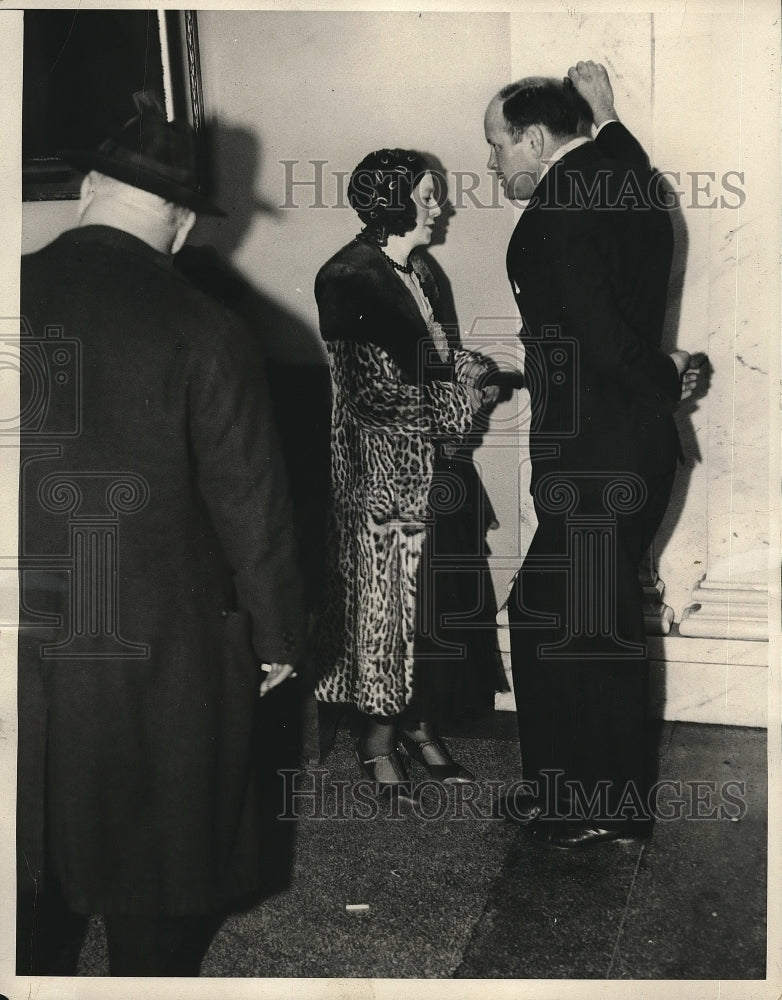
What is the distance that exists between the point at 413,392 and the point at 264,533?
469mm

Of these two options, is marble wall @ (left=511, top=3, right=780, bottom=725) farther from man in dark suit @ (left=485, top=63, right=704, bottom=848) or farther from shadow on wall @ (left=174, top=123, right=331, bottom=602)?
shadow on wall @ (left=174, top=123, right=331, bottom=602)

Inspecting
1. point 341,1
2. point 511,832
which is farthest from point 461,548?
point 341,1

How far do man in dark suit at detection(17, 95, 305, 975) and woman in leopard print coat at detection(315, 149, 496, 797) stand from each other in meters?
0.17

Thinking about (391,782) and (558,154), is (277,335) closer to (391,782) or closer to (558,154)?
(558,154)

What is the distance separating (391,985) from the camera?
1.97m

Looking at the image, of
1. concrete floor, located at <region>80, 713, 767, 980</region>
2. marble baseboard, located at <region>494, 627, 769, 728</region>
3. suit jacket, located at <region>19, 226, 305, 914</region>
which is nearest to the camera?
suit jacket, located at <region>19, 226, 305, 914</region>

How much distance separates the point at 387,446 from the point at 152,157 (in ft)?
2.66

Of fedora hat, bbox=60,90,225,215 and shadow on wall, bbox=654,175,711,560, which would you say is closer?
fedora hat, bbox=60,90,225,215

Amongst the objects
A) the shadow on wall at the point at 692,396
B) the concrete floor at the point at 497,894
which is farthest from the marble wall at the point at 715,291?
the concrete floor at the point at 497,894

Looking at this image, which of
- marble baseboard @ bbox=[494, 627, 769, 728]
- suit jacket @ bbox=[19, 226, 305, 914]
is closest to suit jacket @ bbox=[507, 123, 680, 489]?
marble baseboard @ bbox=[494, 627, 769, 728]

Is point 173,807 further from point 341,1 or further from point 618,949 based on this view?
point 341,1

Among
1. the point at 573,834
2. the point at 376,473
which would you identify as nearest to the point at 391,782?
the point at 573,834

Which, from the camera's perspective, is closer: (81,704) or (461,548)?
(81,704)

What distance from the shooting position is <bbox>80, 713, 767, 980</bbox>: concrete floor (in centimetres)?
196
